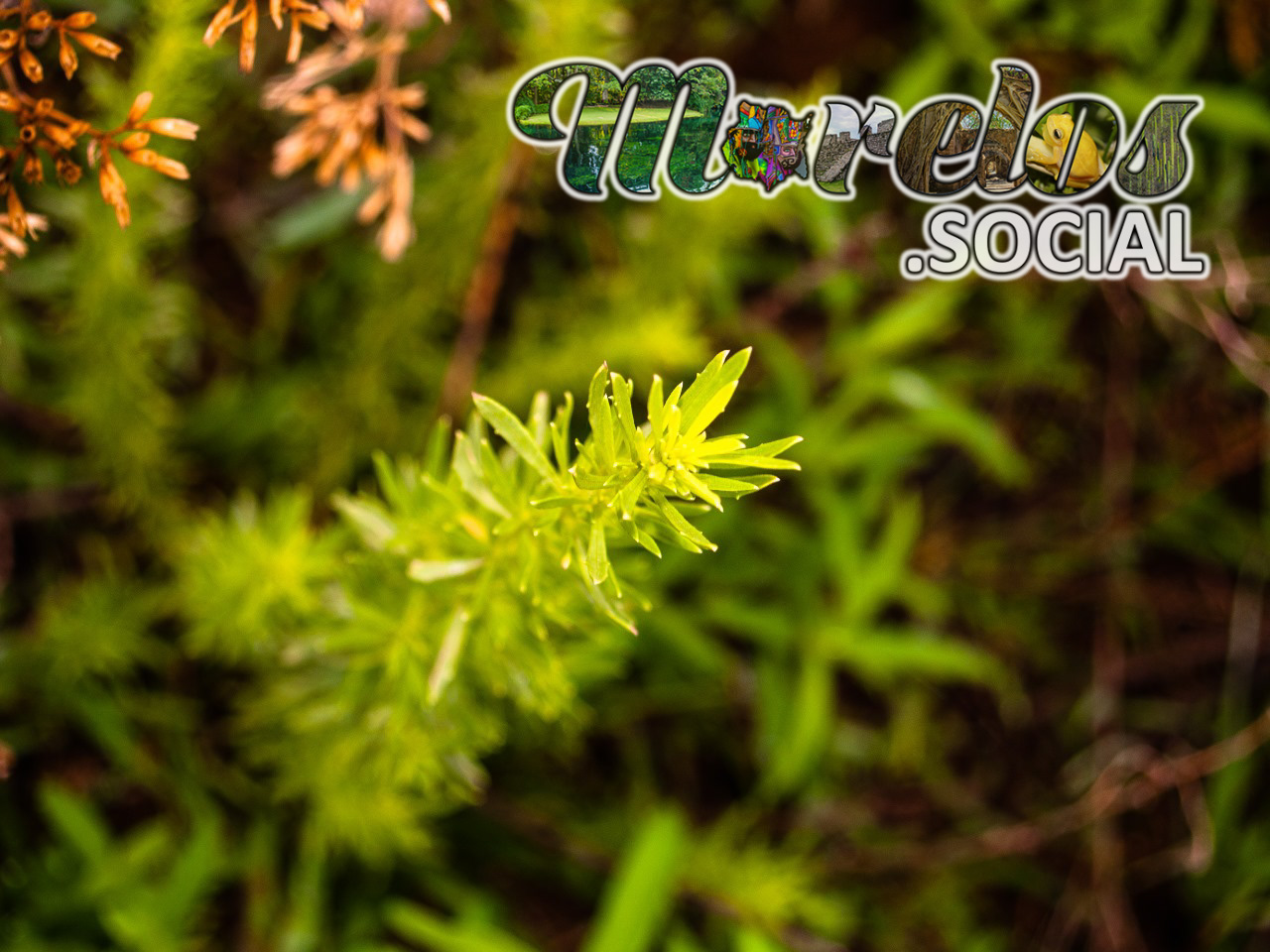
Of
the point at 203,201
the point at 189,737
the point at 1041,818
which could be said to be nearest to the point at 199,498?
the point at 189,737

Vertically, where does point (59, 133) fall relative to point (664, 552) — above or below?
above

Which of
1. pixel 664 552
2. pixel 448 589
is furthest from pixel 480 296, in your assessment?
pixel 448 589

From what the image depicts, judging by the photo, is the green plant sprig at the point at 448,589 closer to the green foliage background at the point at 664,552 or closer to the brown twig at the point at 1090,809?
the green foliage background at the point at 664,552

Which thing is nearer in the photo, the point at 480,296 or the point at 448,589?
the point at 448,589

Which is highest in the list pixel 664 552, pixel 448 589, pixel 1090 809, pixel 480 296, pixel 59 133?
pixel 59 133

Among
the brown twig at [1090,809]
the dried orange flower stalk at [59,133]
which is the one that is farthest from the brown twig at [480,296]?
the brown twig at [1090,809]

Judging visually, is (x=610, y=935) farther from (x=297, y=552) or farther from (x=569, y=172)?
(x=569, y=172)

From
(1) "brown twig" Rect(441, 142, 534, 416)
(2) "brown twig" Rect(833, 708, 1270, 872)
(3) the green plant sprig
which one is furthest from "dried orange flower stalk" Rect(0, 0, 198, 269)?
(2) "brown twig" Rect(833, 708, 1270, 872)

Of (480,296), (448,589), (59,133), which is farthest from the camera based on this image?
(480,296)

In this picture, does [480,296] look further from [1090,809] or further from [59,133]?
[1090,809]
